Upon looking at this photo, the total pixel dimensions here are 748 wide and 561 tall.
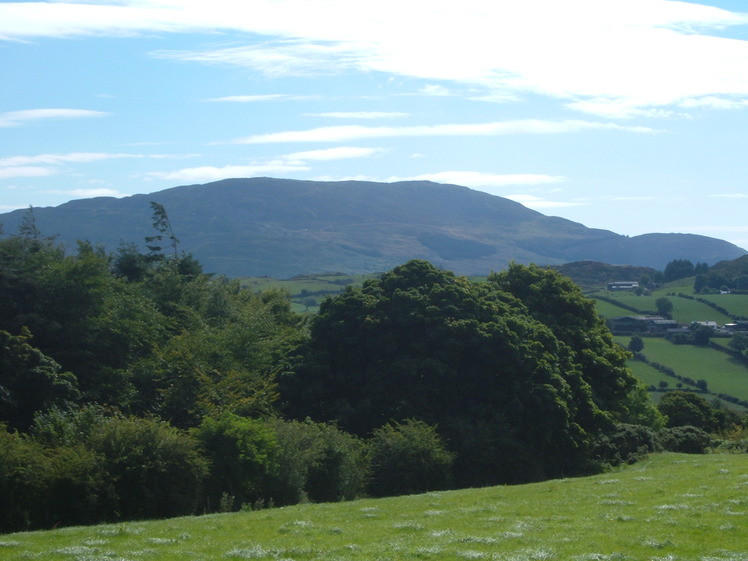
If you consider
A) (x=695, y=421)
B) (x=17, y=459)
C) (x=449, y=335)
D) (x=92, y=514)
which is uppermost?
(x=449, y=335)

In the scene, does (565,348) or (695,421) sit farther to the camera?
(695,421)

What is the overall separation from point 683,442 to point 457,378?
16.1 metres

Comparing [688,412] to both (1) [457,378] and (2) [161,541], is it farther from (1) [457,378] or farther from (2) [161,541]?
(2) [161,541]

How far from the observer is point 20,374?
3669 centimetres

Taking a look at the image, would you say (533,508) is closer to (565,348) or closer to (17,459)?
(17,459)

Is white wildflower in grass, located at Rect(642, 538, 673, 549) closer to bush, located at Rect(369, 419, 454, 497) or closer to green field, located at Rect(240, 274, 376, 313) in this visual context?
bush, located at Rect(369, 419, 454, 497)

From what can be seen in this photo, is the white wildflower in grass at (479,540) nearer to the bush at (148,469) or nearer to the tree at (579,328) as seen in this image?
the bush at (148,469)

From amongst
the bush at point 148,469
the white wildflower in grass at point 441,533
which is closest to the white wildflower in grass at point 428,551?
the white wildflower in grass at point 441,533

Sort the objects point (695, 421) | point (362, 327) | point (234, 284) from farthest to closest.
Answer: point (234, 284) < point (695, 421) < point (362, 327)

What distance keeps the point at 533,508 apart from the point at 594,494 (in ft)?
10.0

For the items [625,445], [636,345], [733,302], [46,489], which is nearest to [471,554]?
[46,489]

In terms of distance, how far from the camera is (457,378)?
138ft

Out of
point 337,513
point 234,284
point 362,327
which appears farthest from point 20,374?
point 234,284

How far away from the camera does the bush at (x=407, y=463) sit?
111ft
